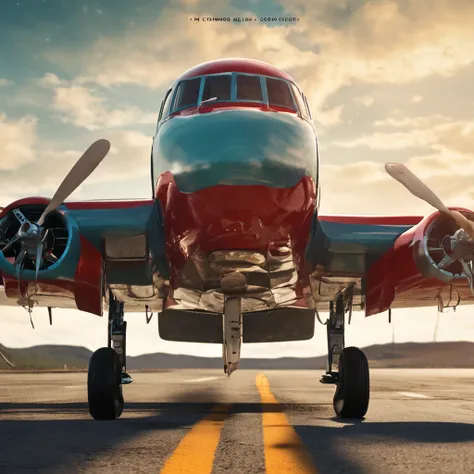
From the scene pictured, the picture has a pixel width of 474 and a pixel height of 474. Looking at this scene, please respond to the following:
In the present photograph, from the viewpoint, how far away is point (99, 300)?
37.3 ft

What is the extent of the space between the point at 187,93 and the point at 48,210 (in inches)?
112

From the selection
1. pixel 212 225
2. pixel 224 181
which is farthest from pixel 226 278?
pixel 224 181

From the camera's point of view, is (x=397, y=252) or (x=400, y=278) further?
(x=400, y=278)

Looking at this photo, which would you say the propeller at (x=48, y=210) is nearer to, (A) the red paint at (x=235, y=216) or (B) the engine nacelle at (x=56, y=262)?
(B) the engine nacelle at (x=56, y=262)

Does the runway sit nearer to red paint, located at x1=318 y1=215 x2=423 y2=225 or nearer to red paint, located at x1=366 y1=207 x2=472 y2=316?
red paint, located at x1=366 y1=207 x2=472 y2=316

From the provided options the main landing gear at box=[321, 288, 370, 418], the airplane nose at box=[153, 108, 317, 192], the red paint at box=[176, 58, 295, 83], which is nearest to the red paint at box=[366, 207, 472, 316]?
the main landing gear at box=[321, 288, 370, 418]

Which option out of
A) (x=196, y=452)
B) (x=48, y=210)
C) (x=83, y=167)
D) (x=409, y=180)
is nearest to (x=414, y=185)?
(x=409, y=180)

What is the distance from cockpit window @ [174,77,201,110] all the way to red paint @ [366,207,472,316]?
3.97 metres

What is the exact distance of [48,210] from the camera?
10766 mm

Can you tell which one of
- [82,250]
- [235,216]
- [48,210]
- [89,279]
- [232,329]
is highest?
[48,210]

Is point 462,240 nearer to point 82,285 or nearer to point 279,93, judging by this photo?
point 279,93

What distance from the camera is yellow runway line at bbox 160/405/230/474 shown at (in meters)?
5.65

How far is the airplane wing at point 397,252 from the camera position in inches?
432

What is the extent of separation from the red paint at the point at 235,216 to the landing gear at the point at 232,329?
254 centimetres
